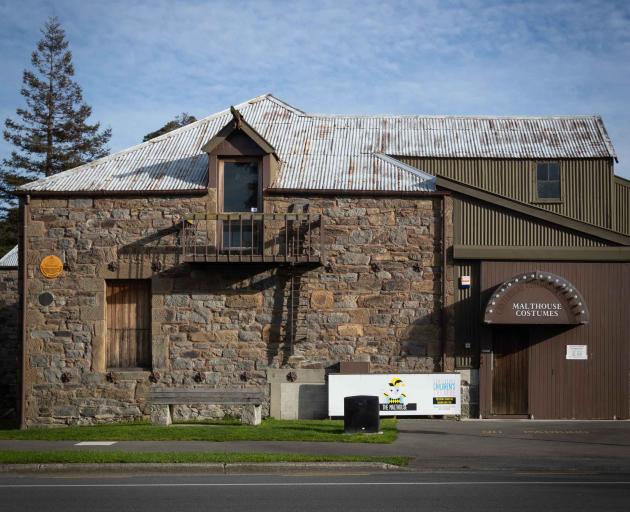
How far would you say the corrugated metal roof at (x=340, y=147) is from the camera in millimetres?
22016

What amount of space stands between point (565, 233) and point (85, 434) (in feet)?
38.2

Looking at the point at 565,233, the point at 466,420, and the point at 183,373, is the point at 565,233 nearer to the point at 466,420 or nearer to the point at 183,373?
the point at 466,420

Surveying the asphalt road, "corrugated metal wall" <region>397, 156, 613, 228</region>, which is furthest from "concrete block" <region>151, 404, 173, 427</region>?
"corrugated metal wall" <region>397, 156, 613, 228</region>

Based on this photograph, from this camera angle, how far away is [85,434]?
58.1 feet

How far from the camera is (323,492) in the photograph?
11539 mm

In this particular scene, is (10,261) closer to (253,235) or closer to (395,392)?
(253,235)

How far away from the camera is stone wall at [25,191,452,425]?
2116cm

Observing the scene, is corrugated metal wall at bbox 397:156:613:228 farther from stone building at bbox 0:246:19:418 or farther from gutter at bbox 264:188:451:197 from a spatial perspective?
stone building at bbox 0:246:19:418

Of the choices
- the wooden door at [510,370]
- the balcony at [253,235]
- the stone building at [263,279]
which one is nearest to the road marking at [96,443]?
the stone building at [263,279]

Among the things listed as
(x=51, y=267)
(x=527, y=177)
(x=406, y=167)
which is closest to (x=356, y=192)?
(x=406, y=167)

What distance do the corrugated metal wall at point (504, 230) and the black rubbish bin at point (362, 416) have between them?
5572mm

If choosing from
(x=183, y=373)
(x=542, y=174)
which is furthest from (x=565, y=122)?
(x=183, y=373)

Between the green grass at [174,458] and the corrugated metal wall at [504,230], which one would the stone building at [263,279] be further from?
the green grass at [174,458]

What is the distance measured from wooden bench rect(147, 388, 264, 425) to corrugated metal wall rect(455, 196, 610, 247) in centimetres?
621
